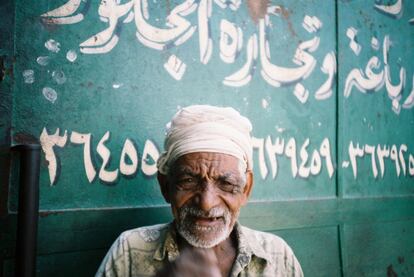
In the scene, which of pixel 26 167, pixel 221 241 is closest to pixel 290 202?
pixel 221 241

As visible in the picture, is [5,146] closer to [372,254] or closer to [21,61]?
[21,61]

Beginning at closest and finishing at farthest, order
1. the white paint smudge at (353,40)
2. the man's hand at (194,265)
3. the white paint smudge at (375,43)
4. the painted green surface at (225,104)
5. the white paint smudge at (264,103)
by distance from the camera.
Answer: the man's hand at (194,265), the painted green surface at (225,104), the white paint smudge at (264,103), the white paint smudge at (353,40), the white paint smudge at (375,43)

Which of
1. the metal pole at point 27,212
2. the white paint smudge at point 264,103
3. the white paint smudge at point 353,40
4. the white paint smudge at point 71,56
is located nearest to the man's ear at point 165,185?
the metal pole at point 27,212

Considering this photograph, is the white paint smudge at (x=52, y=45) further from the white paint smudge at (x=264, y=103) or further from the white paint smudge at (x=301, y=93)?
the white paint smudge at (x=301, y=93)

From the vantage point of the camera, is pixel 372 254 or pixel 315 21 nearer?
Result: pixel 315 21

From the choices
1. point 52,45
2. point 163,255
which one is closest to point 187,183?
point 163,255

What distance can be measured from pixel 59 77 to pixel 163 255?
0.90 meters

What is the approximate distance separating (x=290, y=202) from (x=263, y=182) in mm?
240

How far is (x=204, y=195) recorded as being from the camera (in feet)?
5.48

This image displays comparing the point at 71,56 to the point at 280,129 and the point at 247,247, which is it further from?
the point at 280,129

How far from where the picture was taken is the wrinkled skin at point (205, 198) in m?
1.68

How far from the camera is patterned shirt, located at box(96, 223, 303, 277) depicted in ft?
5.65

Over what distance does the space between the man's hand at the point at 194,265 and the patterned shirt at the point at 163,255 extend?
8 centimetres

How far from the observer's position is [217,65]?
7.80 feet
